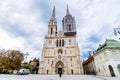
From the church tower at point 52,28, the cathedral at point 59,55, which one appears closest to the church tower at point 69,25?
the church tower at point 52,28

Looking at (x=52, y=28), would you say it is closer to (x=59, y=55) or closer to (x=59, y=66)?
(x=59, y=55)

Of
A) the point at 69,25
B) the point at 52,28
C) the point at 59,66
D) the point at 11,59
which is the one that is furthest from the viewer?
the point at 69,25

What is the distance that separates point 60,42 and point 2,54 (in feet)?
71.6

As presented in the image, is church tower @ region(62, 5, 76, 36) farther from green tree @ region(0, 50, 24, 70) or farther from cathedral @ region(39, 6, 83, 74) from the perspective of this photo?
green tree @ region(0, 50, 24, 70)

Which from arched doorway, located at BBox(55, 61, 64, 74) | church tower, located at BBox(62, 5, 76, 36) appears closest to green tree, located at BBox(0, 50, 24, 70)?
arched doorway, located at BBox(55, 61, 64, 74)

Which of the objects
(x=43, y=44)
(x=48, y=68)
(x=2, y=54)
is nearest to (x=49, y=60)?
(x=48, y=68)

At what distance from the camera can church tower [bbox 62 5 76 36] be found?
54656 mm

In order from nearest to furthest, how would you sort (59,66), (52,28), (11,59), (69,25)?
1. (11,59)
2. (59,66)
3. (52,28)
4. (69,25)

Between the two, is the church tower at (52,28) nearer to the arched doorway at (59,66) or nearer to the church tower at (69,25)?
the church tower at (69,25)

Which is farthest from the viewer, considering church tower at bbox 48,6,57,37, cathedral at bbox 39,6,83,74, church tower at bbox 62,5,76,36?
church tower at bbox 62,5,76,36

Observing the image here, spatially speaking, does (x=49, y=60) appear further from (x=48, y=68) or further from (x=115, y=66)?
(x=115, y=66)

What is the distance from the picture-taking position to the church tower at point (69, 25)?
179 ft

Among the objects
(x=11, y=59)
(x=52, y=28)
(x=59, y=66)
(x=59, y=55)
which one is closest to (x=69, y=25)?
(x=52, y=28)

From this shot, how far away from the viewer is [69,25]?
57.8m
